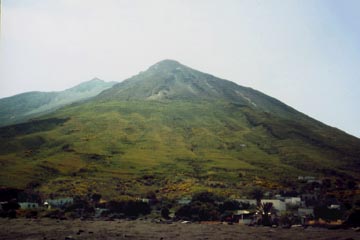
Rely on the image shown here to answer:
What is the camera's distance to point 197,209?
350 ft

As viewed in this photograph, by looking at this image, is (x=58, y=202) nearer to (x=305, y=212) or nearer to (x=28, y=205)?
(x=28, y=205)

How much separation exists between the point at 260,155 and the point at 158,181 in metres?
60.7

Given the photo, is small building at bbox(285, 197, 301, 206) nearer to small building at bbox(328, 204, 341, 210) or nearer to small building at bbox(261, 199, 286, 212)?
small building at bbox(261, 199, 286, 212)

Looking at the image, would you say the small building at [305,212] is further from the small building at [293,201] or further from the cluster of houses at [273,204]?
the small building at [293,201]

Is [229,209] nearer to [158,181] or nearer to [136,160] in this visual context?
[158,181]

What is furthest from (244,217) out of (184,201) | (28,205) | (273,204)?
(28,205)

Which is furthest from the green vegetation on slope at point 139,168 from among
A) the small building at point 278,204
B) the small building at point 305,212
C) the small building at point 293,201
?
the small building at point 305,212

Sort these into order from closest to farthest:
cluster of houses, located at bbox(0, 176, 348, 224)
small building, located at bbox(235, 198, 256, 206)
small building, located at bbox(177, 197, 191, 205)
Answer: cluster of houses, located at bbox(0, 176, 348, 224)
small building, located at bbox(177, 197, 191, 205)
small building, located at bbox(235, 198, 256, 206)

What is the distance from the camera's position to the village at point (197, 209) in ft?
324

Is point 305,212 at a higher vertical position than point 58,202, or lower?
lower

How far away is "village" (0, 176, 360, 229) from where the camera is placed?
324 ft

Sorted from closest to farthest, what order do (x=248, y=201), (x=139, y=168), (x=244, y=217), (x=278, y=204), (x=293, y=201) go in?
(x=244, y=217) < (x=278, y=204) < (x=248, y=201) < (x=293, y=201) < (x=139, y=168)

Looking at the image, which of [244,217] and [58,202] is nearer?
[244,217]

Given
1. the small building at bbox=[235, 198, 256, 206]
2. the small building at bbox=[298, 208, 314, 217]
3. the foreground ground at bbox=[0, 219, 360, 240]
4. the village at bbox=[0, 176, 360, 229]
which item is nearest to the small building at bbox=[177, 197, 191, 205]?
the village at bbox=[0, 176, 360, 229]
